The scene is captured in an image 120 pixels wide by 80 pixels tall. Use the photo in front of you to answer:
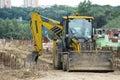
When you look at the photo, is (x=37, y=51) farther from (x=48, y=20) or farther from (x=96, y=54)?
(x=96, y=54)

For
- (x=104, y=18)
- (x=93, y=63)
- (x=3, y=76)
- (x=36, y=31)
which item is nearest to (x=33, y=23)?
(x=36, y=31)

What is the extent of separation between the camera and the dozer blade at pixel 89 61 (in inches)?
663

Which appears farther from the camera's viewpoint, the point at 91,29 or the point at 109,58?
the point at 91,29

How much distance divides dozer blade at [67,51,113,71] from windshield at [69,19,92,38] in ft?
3.93

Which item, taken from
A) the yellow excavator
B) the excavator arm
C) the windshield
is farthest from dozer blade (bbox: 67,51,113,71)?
the excavator arm

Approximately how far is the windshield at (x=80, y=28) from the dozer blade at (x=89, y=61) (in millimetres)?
1198

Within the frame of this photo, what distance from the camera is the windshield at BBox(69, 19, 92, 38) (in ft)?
58.8

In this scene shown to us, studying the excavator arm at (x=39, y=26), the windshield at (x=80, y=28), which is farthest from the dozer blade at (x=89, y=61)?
the excavator arm at (x=39, y=26)

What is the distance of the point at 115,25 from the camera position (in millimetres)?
85312

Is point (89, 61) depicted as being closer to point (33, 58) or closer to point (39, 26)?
point (33, 58)

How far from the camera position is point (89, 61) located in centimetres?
1691

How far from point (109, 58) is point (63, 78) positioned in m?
3.67

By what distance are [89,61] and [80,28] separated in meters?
1.76

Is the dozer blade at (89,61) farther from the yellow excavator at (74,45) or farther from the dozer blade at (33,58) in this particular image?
the dozer blade at (33,58)
